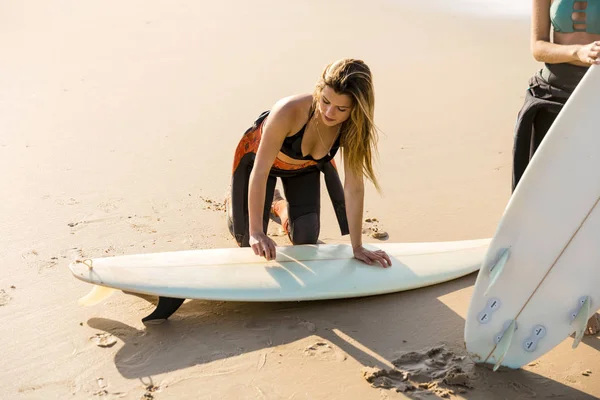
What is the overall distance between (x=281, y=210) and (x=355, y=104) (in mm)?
1230

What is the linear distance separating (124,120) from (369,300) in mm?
2848

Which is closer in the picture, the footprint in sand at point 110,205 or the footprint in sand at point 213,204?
the footprint in sand at point 110,205

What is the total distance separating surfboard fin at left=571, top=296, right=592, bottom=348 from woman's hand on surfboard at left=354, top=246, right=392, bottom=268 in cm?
98

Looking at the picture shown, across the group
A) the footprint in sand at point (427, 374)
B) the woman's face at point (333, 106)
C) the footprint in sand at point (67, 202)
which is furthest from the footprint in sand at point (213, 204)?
the footprint in sand at point (427, 374)

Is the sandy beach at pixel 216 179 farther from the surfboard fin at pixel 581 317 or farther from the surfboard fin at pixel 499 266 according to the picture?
→ the surfboard fin at pixel 499 266

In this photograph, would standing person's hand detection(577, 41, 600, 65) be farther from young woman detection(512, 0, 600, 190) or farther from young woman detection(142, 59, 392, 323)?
young woman detection(142, 59, 392, 323)

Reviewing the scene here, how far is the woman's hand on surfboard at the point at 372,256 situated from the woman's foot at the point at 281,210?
0.58m

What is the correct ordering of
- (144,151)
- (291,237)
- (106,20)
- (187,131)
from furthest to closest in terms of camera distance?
1. (106,20)
2. (187,131)
3. (144,151)
4. (291,237)

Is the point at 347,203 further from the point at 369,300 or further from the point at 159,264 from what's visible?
the point at 159,264

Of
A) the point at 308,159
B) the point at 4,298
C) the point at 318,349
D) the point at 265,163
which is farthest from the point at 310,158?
the point at 4,298

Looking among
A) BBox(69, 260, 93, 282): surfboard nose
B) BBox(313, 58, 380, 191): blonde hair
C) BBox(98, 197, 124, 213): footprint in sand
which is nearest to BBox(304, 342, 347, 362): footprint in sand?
BBox(313, 58, 380, 191): blonde hair

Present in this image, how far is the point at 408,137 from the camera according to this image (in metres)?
5.22

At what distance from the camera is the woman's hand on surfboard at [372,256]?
11.4 ft

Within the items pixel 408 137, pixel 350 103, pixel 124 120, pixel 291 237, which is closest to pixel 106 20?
pixel 124 120
